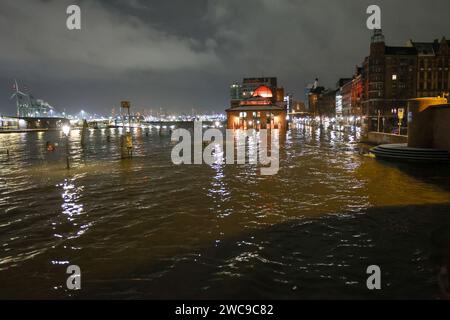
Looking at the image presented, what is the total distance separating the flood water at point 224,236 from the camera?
6.49 m

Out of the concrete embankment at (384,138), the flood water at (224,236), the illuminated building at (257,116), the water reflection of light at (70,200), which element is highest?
the illuminated building at (257,116)

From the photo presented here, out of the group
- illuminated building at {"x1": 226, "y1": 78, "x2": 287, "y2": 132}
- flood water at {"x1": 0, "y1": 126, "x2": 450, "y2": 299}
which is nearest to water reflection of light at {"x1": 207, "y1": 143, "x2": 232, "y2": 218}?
flood water at {"x1": 0, "y1": 126, "x2": 450, "y2": 299}

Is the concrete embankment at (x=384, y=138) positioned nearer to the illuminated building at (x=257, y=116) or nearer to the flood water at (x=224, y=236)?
the flood water at (x=224, y=236)

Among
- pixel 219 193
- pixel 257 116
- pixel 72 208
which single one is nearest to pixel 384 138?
pixel 219 193

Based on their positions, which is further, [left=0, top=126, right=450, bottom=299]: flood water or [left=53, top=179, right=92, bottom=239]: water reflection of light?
[left=53, top=179, right=92, bottom=239]: water reflection of light

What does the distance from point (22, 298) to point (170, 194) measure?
854 centimetres

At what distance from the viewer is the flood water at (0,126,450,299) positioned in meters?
6.49

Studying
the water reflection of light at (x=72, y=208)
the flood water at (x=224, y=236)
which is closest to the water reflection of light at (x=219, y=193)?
the flood water at (x=224, y=236)

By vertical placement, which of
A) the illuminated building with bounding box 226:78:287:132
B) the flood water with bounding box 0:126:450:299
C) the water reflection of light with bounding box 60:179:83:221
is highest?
the illuminated building with bounding box 226:78:287:132

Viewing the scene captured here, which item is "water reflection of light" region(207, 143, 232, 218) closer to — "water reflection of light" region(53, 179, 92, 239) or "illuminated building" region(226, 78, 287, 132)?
"water reflection of light" region(53, 179, 92, 239)

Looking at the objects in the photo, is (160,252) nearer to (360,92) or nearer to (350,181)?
(350,181)

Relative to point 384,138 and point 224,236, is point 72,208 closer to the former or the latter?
point 224,236

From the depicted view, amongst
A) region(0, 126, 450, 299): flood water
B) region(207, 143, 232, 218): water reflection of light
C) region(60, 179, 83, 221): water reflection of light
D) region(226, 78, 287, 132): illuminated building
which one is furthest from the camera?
region(226, 78, 287, 132): illuminated building
